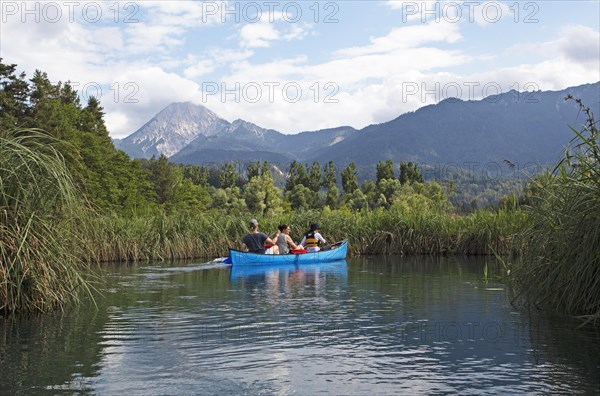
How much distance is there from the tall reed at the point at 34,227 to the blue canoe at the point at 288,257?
459 inches

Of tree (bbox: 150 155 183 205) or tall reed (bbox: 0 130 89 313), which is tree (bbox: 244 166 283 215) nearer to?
tree (bbox: 150 155 183 205)

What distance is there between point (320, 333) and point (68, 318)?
14.1ft

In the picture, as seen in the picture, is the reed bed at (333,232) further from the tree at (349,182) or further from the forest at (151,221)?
the tree at (349,182)

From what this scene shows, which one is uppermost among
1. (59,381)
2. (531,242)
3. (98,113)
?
(98,113)

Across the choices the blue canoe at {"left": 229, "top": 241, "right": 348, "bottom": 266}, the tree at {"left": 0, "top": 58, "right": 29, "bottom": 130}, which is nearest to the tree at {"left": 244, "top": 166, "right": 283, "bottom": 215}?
the tree at {"left": 0, "top": 58, "right": 29, "bottom": 130}

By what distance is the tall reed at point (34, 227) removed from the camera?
1099cm

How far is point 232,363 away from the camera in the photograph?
8.65 meters

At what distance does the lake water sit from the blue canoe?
6913 mm

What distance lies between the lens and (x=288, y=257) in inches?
999

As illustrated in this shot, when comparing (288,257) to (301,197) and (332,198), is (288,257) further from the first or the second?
(301,197)

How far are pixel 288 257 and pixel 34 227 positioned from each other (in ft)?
48.1

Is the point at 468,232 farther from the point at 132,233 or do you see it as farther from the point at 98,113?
the point at 98,113

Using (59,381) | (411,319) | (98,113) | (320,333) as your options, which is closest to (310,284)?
(411,319)

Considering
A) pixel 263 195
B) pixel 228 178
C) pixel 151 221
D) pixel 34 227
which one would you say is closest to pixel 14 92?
pixel 151 221
